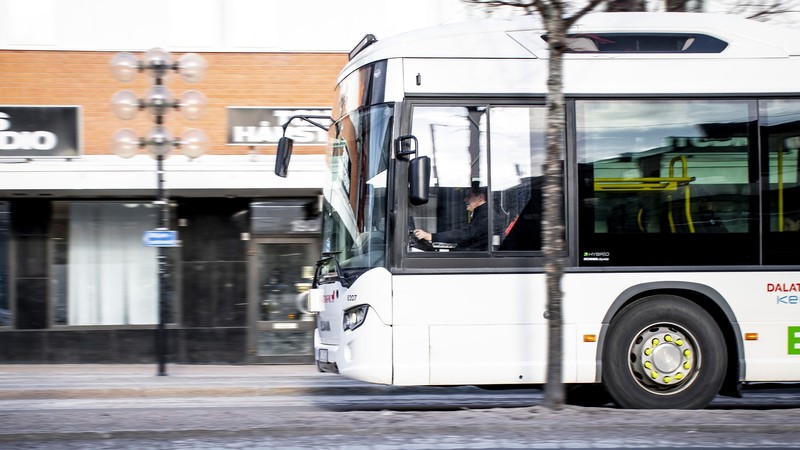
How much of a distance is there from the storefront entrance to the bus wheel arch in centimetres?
873

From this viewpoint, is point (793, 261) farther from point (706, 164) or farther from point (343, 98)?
point (343, 98)

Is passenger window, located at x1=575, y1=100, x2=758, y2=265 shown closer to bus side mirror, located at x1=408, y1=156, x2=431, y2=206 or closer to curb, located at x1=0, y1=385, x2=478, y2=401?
bus side mirror, located at x1=408, y1=156, x2=431, y2=206

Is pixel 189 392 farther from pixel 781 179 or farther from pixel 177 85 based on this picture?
pixel 781 179

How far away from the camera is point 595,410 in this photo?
7.36 metres

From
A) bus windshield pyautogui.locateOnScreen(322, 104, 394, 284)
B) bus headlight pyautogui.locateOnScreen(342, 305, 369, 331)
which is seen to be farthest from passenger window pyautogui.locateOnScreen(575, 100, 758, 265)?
bus headlight pyautogui.locateOnScreen(342, 305, 369, 331)

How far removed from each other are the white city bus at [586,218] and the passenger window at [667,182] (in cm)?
1

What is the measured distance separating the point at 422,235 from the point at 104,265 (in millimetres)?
10161

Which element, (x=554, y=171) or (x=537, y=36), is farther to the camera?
(x=537, y=36)

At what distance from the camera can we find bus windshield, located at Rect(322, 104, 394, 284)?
7879mm

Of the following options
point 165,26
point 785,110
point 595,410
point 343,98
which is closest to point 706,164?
point 785,110

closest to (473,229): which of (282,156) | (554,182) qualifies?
(554,182)

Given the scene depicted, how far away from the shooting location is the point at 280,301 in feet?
52.2

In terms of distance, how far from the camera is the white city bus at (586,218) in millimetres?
7785

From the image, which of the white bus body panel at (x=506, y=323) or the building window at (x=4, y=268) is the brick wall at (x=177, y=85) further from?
the white bus body panel at (x=506, y=323)
